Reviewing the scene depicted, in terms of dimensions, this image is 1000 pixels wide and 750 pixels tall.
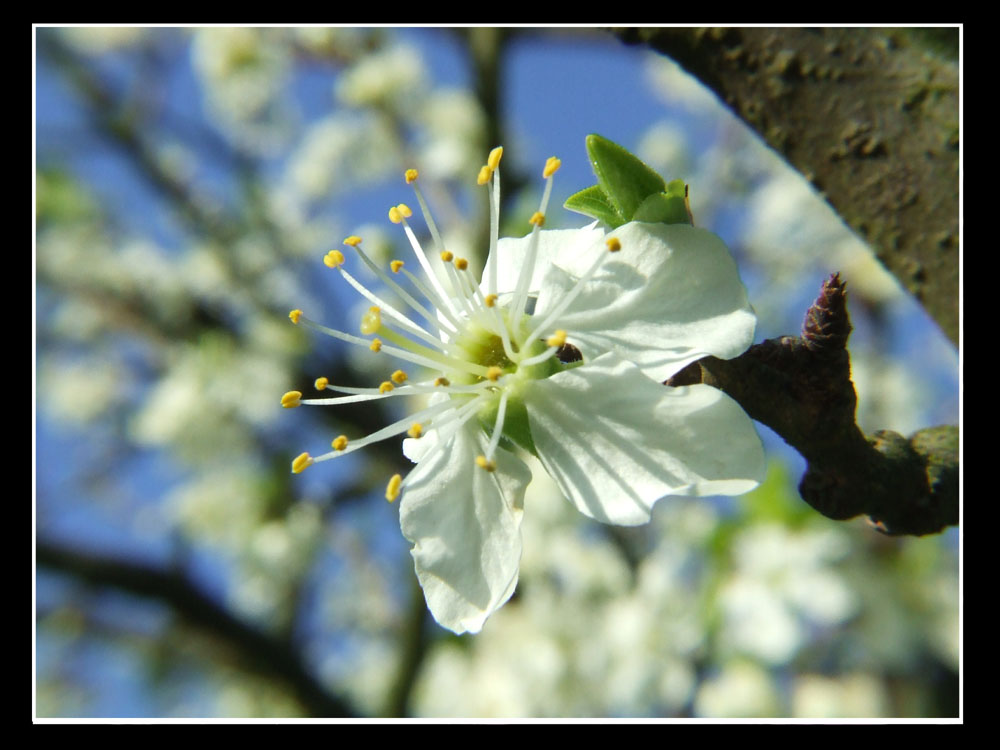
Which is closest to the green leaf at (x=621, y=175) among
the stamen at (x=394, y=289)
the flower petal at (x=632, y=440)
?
the flower petal at (x=632, y=440)

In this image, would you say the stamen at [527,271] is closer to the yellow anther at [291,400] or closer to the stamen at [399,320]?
the stamen at [399,320]

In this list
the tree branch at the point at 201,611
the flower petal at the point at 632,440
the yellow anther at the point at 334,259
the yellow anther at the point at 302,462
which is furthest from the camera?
the tree branch at the point at 201,611

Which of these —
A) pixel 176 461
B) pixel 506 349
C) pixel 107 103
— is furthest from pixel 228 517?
pixel 506 349

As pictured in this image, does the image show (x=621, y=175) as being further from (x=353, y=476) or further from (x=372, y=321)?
(x=353, y=476)

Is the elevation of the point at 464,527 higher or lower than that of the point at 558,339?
lower

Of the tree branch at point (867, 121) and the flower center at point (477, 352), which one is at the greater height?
the tree branch at point (867, 121)

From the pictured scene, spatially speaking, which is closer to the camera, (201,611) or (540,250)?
(540,250)

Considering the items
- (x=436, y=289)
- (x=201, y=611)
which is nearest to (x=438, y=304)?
(x=436, y=289)
